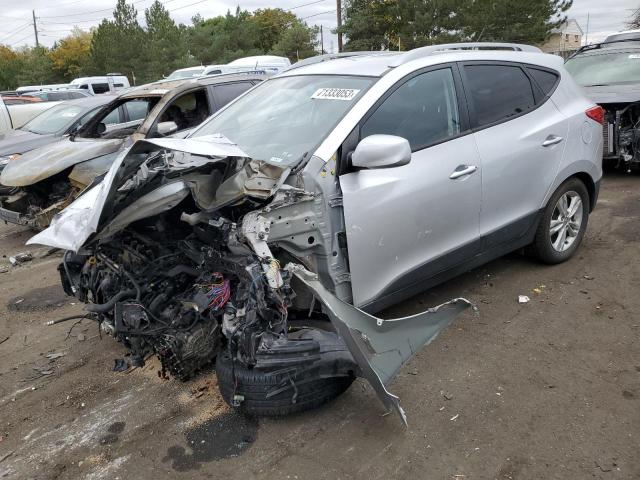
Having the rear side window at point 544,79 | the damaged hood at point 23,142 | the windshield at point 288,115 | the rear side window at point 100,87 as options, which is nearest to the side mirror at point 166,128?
the windshield at point 288,115

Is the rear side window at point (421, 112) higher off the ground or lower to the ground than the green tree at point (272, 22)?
lower

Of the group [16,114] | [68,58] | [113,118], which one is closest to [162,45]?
[68,58]

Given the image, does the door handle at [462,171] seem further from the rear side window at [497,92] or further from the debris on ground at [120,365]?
the debris on ground at [120,365]

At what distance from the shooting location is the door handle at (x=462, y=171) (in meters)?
3.53

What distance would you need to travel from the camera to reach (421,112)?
11.6 feet

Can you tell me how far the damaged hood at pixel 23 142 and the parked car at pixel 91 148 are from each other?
4.08 ft

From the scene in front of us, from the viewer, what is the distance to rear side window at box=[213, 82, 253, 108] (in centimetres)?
722

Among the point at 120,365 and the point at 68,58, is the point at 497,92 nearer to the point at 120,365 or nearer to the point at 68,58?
the point at 120,365

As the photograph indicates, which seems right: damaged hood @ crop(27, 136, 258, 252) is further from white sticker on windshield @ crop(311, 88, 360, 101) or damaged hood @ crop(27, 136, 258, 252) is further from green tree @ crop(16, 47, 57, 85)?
green tree @ crop(16, 47, 57, 85)

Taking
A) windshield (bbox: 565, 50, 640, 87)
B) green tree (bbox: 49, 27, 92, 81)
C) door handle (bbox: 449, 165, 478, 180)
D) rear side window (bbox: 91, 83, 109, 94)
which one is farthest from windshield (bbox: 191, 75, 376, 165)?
green tree (bbox: 49, 27, 92, 81)

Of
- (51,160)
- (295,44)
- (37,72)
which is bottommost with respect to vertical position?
(51,160)

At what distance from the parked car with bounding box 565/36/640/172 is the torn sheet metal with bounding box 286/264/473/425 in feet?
19.3

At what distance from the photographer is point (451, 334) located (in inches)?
148

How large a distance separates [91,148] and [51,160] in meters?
0.48
